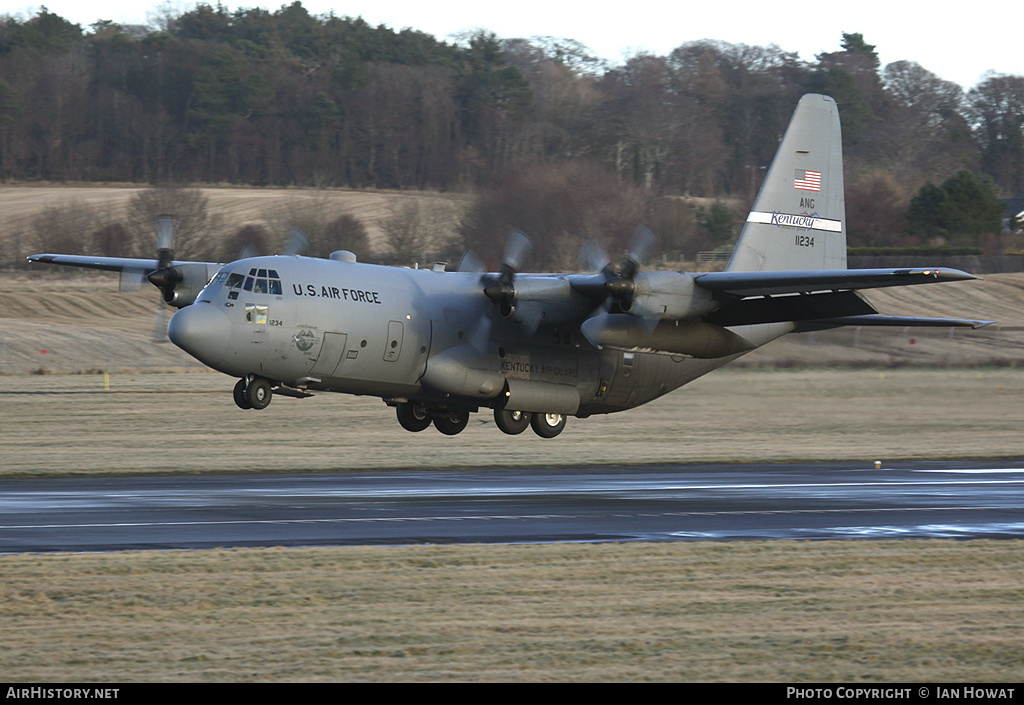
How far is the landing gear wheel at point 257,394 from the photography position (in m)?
26.4

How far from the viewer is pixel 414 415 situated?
31.3 metres

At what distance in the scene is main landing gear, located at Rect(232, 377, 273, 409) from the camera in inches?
1038

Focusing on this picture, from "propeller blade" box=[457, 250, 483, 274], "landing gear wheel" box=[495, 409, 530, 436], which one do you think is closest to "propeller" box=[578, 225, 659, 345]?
"propeller blade" box=[457, 250, 483, 274]

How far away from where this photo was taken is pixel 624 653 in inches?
488

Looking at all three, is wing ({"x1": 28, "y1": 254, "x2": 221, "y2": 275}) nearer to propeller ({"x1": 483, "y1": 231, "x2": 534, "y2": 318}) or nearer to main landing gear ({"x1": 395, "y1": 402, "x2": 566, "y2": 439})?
main landing gear ({"x1": 395, "y1": 402, "x2": 566, "y2": 439})

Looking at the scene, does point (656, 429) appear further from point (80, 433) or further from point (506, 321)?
point (80, 433)

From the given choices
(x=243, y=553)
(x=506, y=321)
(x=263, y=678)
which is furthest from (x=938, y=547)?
(x=506, y=321)

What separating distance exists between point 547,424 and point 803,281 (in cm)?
759

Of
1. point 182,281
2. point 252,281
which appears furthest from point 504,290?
point 182,281

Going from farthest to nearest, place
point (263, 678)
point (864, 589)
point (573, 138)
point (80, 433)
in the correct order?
point (573, 138) < point (80, 433) < point (864, 589) < point (263, 678)

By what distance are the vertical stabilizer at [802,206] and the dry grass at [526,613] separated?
16.7m

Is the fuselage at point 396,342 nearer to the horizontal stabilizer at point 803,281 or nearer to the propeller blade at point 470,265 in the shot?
the propeller blade at point 470,265

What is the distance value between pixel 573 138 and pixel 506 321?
63278 millimetres

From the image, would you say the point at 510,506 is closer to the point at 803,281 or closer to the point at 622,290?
the point at 622,290
